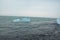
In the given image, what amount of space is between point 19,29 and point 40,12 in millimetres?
428

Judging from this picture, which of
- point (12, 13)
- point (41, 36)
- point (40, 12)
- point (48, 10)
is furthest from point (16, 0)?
point (41, 36)

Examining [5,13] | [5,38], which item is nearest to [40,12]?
[5,13]

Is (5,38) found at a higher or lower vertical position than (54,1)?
lower

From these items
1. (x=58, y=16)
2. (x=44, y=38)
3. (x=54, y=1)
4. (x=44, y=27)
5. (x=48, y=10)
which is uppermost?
(x=54, y=1)

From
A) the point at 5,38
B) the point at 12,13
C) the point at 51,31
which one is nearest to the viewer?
the point at 5,38

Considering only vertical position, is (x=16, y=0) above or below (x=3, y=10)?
above

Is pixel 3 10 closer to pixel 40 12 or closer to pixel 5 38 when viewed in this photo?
pixel 5 38

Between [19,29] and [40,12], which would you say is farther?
[40,12]

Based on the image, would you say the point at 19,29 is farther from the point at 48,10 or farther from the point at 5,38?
the point at 48,10

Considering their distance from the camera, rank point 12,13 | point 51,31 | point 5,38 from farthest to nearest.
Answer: point 12,13, point 51,31, point 5,38

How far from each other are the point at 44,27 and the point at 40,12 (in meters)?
0.25

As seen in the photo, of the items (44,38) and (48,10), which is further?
(48,10)

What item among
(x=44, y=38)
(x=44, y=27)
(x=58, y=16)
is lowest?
(x=44, y=38)

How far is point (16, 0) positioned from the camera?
1445 mm
